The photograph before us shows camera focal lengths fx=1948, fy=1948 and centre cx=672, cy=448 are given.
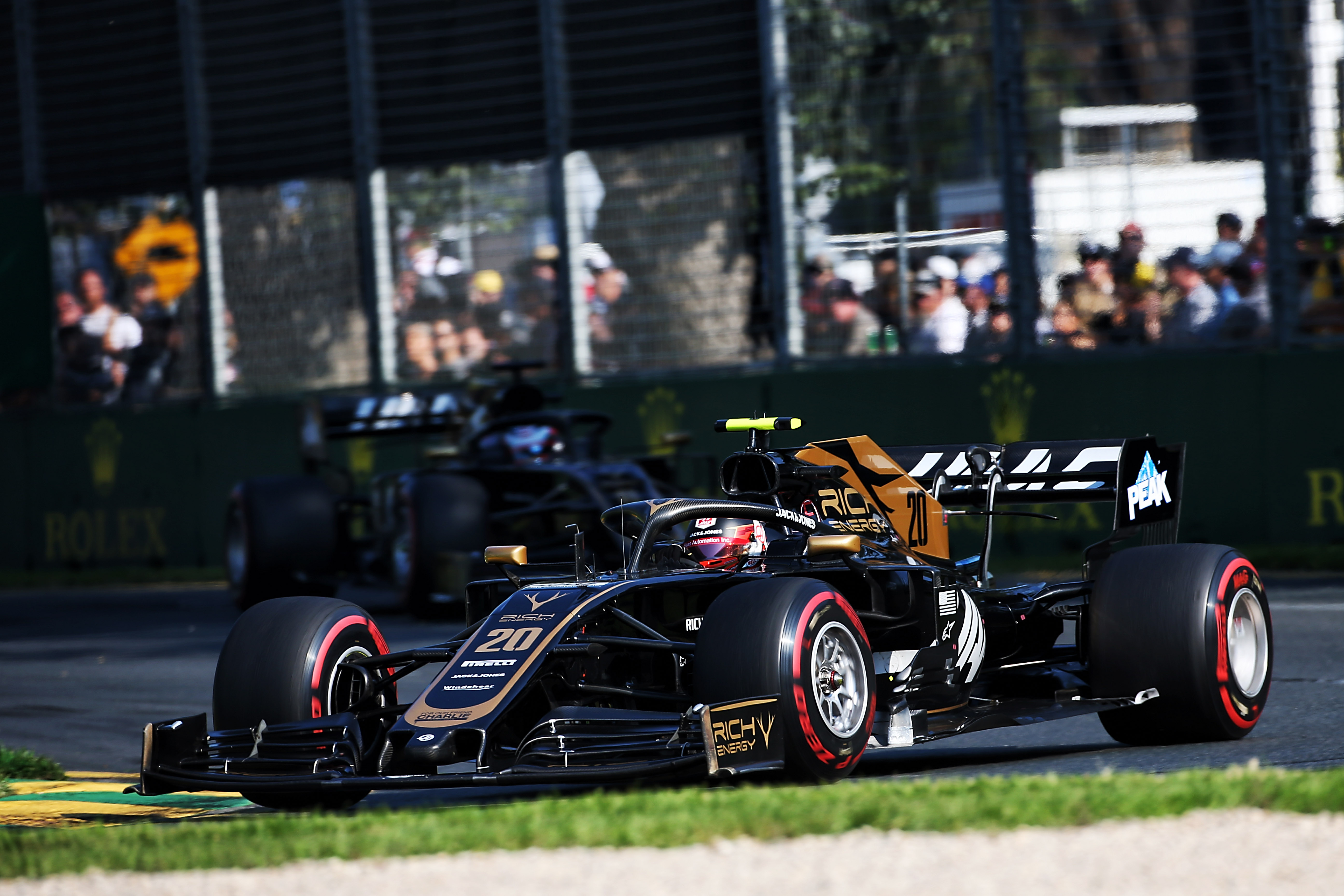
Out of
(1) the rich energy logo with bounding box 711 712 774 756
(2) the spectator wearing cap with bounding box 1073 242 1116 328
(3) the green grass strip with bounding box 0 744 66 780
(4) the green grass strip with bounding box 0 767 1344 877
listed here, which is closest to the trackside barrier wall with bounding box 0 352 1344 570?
(2) the spectator wearing cap with bounding box 1073 242 1116 328

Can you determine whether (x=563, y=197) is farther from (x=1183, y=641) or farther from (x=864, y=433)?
(x=1183, y=641)

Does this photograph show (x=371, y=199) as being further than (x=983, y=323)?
Yes

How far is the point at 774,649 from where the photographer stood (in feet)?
18.4

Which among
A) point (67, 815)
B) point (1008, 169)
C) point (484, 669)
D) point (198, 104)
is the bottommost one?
point (67, 815)

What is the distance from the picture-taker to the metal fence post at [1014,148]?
14711mm

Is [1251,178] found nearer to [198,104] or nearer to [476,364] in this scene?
[476,364]

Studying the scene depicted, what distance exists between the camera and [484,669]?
583 centimetres

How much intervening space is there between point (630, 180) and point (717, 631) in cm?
1167

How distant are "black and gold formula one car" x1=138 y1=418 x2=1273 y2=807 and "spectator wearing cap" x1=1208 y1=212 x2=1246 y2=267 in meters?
6.50

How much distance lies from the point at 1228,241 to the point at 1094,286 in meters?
1.04

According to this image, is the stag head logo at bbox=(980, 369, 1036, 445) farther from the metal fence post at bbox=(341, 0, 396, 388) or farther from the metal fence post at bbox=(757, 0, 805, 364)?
the metal fence post at bbox=(341, 0, 396, 388)

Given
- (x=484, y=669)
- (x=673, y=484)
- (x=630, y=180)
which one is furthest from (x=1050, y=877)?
(x=630, y=180)

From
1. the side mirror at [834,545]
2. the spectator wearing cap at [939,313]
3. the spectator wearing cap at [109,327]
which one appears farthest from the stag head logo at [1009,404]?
the spectator wearing cap at [109,327]

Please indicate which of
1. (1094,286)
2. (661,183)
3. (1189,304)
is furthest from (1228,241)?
(661,183)
